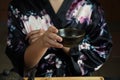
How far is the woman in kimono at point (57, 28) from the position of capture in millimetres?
1328

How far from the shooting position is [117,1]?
→ 3053 mm

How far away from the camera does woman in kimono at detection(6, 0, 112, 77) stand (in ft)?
4.36

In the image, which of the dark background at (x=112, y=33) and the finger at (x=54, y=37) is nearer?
the finger at (x=54, y=37)

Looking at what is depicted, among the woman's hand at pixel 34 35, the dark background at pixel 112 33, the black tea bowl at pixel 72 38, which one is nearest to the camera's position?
the black tea bowl at pixel 72 38

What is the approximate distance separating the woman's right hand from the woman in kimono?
7.0 inches

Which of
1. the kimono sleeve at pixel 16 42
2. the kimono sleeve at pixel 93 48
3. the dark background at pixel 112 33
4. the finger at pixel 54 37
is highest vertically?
the finger at pixel 54 37

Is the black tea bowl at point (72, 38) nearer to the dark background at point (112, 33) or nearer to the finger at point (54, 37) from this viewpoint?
the finger at point (54, 37)

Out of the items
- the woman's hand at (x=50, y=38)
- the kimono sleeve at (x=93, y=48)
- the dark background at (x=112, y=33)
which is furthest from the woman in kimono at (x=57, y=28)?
the dark background at (x=112, y=33)

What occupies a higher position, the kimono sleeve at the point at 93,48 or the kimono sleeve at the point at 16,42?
the kimono sleeve at the point at 16,42

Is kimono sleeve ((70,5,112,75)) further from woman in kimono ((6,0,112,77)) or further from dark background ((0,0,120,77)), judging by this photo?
dark background ((0,0,120,77))

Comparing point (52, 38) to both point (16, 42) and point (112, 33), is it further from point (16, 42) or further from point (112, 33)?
point (112, 33)

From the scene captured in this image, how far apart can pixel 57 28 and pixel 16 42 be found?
0.57ft

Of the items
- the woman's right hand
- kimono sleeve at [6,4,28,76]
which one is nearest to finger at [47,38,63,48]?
the woman's right hand

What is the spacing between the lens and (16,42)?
4.40ft
